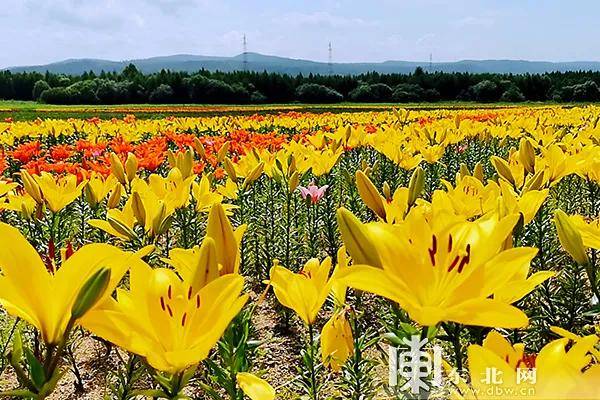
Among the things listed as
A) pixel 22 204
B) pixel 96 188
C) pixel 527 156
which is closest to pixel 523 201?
→ pixel 527 156

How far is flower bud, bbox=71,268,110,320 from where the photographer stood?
2.62 ft

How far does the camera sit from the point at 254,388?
0.98 meters

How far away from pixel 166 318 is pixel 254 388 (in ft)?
0.70

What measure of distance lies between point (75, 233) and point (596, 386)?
437 cm

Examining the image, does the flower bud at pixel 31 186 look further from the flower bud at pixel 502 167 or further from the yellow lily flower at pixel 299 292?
the flower bud at pixel 502 167

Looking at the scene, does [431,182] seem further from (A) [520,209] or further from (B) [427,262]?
(B) [427,262]

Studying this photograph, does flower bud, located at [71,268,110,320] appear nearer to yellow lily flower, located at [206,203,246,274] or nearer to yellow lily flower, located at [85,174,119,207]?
yellow lily flower, located at [206,203,246,274]

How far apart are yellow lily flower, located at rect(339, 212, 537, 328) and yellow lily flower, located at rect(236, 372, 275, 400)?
274mm

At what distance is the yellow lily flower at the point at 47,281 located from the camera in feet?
2.81

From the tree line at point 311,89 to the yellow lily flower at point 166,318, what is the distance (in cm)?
4657

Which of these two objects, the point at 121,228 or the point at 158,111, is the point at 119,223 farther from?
the point at 158,111

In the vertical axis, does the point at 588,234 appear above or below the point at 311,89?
below

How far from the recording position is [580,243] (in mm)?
1376

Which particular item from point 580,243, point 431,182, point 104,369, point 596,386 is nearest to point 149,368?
point 596,386
